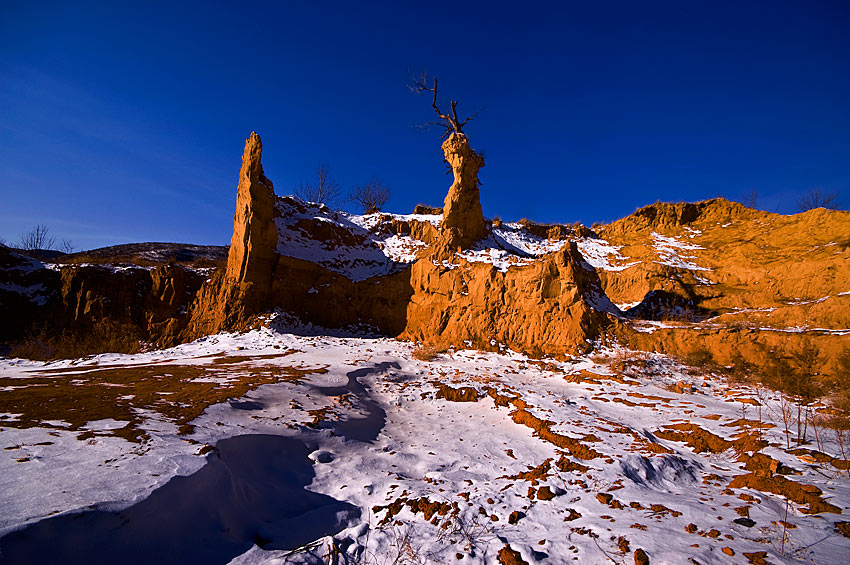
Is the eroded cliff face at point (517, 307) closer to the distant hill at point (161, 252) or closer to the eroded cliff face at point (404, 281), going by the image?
the eroded cliff face at point (404, 281)

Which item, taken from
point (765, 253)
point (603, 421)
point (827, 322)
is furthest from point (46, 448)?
point (765, 253)

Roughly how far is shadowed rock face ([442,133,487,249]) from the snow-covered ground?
1168 cm

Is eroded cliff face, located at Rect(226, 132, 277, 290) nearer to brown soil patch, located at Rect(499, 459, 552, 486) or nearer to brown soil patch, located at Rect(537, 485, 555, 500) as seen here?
Result: brown soil patch, located at Rect(499, 459, 552, 486)

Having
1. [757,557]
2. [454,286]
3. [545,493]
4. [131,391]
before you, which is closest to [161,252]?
[454,286]

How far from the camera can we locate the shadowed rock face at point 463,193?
19656 mm


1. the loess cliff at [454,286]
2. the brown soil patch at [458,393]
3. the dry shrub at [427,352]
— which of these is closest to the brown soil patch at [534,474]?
the brown soil patch at [458,393]

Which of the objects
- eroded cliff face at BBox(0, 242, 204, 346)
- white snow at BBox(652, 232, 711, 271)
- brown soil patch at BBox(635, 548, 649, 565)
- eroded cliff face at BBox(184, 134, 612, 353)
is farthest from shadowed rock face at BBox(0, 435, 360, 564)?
white snow at BBox(652, 232, 711, 271)

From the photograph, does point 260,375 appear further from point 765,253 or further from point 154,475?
point 765,253

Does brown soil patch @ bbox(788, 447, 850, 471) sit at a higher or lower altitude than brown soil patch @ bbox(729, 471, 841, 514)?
higher

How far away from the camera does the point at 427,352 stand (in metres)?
13.8

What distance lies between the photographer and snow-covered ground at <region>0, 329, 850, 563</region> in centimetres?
305

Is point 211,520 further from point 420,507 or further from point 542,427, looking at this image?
point 542,427

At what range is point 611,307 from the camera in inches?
578

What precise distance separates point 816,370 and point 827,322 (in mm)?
4912
